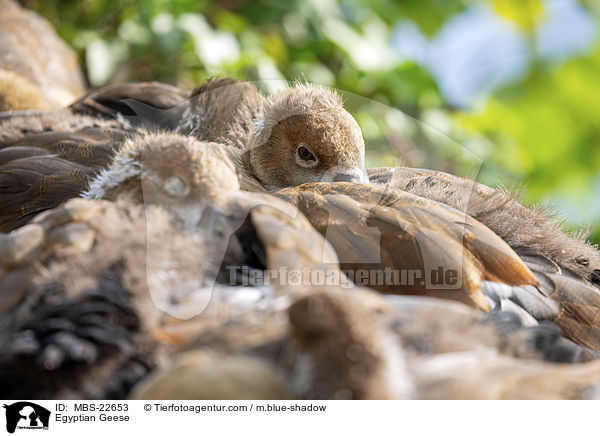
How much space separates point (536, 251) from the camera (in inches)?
33.9

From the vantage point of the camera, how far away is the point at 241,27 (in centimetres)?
270

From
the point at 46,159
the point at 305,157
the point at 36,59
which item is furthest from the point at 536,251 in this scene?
the point at 36,59

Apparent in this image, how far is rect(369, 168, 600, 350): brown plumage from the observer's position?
30.0 inches

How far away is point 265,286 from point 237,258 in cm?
5

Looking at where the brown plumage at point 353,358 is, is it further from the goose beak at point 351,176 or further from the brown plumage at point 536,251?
the goose beak at point 351,176

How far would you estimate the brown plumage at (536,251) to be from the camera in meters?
0.76

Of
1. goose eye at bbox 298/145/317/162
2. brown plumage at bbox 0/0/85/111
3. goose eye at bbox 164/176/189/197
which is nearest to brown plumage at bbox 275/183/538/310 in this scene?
goose eye at bbox 164/176/189/197

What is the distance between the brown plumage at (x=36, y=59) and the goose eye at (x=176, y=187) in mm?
A: 1154

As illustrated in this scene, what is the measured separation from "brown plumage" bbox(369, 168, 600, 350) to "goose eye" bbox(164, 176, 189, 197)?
352 mm

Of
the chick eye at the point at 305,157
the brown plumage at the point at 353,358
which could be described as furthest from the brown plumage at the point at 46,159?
the brown plumage at the point at 353,358

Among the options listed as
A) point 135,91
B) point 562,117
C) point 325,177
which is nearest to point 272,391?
point 325,177

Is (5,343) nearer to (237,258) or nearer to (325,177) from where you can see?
(237,258)

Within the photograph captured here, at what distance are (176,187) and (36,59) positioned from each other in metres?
1.51
